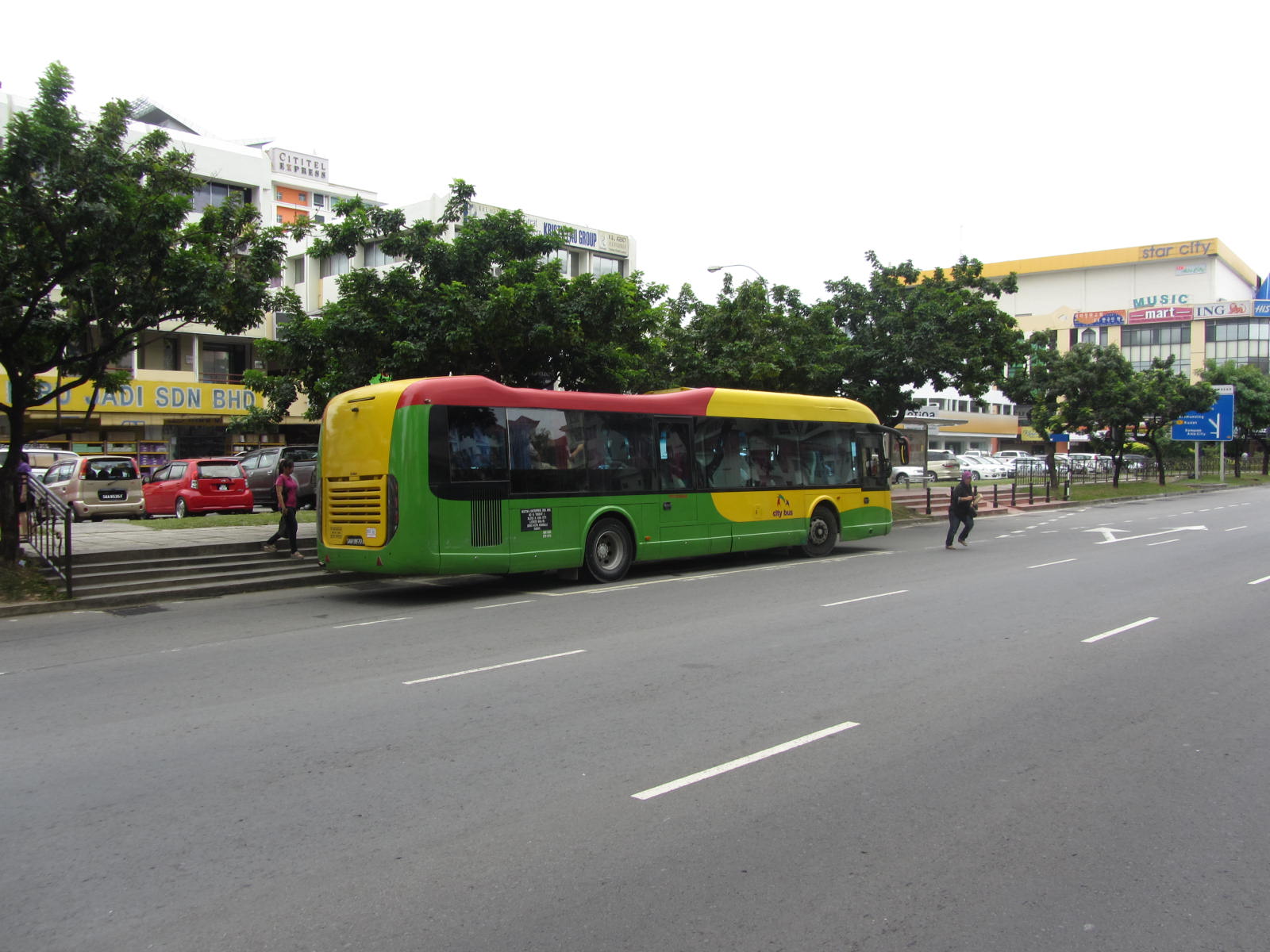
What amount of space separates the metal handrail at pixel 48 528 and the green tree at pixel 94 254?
0.51m

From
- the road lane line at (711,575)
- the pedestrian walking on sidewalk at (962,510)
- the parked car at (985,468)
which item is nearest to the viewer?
the road lane line at (711,575)

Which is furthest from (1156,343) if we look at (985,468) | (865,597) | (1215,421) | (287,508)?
(287,508)

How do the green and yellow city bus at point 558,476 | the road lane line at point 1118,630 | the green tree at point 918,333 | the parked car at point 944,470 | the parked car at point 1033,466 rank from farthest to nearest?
the parked car at point 1033,466 → the parked car at point 944,470 → the green tree at point 918,333 → the green and yellow city bus at point 558,476 → the road lane line at point 1118,630

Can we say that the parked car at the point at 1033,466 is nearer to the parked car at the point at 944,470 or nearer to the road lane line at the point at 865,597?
the parked car at the point at 944,470

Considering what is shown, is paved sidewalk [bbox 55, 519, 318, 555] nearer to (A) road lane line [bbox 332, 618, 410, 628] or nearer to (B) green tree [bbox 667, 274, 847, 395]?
(A) road lane line [bbox 332, 618, 410, 628]

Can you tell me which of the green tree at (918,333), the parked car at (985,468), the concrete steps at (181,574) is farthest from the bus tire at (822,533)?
the parked car at (985,468)

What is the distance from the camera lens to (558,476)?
47.0 feet

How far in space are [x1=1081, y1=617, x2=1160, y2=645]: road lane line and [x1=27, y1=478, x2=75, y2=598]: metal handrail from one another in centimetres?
1249

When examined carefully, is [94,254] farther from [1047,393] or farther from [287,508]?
[1047,393]

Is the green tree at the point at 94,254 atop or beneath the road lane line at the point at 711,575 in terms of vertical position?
atop

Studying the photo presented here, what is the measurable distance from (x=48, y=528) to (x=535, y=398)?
7339 millimetres

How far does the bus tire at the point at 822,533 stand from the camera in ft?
63.4

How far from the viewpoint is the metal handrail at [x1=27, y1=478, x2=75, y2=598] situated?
13.2 m

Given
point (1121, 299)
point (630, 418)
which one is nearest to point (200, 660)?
point (630, 418)
